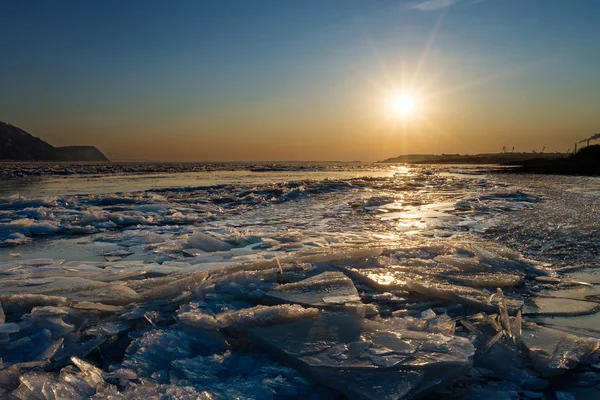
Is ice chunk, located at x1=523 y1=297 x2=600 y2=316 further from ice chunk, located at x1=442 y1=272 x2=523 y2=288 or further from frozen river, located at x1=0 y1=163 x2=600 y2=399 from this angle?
ice chunk, located at x1=442 y1=272 x2=523 y2=288

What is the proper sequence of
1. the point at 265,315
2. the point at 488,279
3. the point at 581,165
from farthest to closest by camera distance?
the point at 581,165 < the point at 488,279 < the point at 265,315

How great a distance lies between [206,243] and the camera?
15.8 ft

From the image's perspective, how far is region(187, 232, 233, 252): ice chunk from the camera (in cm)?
473

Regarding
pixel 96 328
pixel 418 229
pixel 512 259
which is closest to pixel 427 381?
pixel 96 328

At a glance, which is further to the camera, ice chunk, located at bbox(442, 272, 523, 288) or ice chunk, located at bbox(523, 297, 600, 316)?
ice chunk, located at bbox(442, 272, 523, 288)

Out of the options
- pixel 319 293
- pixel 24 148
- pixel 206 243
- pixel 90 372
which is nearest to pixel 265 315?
pixel 319 293

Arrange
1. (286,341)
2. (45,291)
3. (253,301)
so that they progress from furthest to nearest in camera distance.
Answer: (45,291)
(253,301)
(286,341)

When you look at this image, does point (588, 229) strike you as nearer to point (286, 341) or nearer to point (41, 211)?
point (286, 341)

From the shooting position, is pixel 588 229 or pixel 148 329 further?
pixel 588 229

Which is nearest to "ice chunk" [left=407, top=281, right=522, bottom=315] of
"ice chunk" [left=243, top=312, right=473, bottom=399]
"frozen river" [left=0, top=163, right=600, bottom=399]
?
"frozen river" [left=0, top=163, right=600, bottom=399]

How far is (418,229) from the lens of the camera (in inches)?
241

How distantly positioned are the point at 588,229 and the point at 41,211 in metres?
9.62

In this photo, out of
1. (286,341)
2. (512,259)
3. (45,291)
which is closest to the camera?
(286,341)

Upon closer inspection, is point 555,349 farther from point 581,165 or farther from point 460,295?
point 581,165
